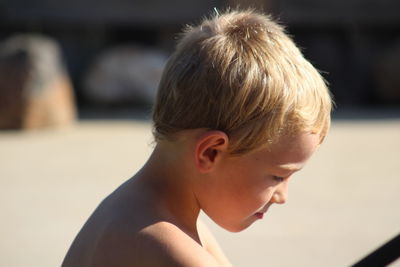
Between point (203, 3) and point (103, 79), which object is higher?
point (203, 3)

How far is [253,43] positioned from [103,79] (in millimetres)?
7780

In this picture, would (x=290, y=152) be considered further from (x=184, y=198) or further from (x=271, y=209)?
(x=271, y=209)

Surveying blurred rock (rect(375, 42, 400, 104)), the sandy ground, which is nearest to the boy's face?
the sandy ground

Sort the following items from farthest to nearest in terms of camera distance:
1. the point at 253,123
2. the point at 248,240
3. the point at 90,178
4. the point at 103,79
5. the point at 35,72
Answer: the point at 103,79
the point at 35,72
the point at 90,178
the point at 248,240
the point at 253,123

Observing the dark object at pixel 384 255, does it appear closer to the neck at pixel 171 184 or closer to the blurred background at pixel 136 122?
the neck at pixel 171 184

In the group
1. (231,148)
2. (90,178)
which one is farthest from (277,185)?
(90,178)

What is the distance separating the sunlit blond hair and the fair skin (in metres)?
0.03

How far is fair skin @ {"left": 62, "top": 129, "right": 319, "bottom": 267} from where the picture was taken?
1.60 meters

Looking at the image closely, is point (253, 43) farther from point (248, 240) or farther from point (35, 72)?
point (35, 72)

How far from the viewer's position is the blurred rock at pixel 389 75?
936cm

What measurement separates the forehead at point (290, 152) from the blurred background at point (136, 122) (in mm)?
574

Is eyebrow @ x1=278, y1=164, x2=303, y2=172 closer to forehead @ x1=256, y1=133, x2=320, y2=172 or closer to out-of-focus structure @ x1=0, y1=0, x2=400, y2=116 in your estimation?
forehead @ x1=256, y1=133, x2=320, y2=172

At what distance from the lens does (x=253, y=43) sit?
65.3 inches

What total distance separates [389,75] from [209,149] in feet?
26.6
